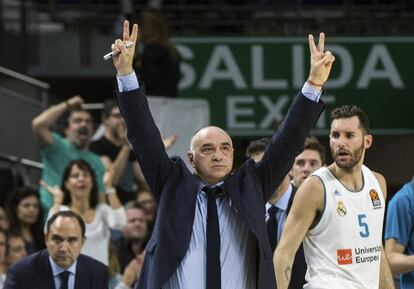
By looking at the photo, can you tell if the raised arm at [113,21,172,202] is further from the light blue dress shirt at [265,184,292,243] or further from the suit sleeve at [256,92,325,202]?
the light blue dress shirt at [265,184,292,243]

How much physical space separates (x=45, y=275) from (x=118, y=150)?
3.78 m

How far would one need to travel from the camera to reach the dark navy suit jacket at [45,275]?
9.57m

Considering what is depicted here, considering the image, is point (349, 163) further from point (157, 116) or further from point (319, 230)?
point (157, 116)

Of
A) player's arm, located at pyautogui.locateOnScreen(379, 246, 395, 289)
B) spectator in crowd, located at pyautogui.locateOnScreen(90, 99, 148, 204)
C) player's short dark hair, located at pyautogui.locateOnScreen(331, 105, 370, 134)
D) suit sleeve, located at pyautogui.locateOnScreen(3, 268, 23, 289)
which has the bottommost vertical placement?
player's arm, located at pyautogui.locateOnScreen(379, 246, 395, 289)

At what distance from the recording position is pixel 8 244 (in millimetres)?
11883

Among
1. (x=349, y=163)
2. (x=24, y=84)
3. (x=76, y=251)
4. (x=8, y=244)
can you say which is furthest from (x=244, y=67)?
(x=349, y=163)

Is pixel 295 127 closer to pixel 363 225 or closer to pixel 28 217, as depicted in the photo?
pixel 363 225

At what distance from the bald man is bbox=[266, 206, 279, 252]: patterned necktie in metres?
1.55

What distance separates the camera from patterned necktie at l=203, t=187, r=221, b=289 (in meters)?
7.24

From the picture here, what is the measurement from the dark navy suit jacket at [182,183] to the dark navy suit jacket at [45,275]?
2.25m

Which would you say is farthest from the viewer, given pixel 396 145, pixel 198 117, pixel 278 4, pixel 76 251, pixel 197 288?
pixel 278 4

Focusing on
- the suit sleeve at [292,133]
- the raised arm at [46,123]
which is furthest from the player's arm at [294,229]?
the raised arm at [46,123]

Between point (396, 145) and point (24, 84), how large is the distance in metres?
5.10

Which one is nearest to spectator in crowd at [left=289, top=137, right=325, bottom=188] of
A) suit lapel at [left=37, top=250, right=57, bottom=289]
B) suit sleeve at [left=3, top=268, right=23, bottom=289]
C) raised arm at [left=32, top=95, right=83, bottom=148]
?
suit lapel at [left=37, top=250, right=57, bottom=289]
